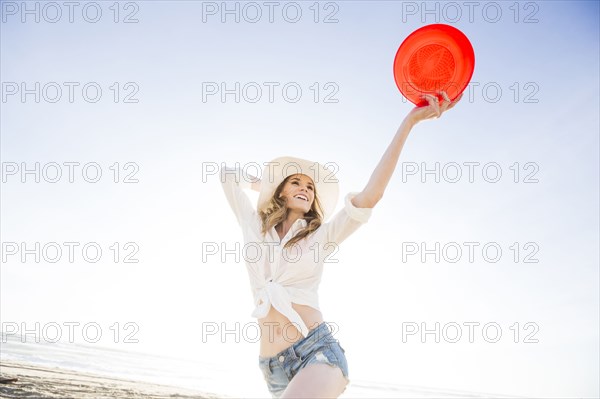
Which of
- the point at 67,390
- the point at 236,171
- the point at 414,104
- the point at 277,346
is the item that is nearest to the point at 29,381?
the point at 67,390

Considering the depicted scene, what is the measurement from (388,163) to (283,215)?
834 millimetres

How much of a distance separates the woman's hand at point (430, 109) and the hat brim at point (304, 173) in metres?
0.82

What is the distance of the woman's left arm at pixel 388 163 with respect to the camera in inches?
99.7

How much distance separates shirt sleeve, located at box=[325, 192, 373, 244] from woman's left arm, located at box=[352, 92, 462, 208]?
0.04 meters

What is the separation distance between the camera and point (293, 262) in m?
2.65

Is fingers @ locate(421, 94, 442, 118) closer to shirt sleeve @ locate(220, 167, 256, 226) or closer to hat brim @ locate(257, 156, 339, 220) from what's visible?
hat brim @ locate(257, 156, 339, 220)

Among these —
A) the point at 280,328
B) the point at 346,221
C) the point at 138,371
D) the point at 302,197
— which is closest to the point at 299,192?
the point at 302,197

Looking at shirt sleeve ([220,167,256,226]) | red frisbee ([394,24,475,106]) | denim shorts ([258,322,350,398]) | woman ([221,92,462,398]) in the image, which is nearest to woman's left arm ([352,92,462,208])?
woman ([221,92,462,398])

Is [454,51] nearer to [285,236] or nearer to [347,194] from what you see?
[347,194]

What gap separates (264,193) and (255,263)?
68 centimetres

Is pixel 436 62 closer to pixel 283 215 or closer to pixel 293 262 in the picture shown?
pixel 283 215

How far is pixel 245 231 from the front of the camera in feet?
9.78

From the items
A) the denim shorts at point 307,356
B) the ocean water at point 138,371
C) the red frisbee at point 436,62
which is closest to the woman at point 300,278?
the denim shorts at point 307,356

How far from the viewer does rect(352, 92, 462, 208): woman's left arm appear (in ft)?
8.31
